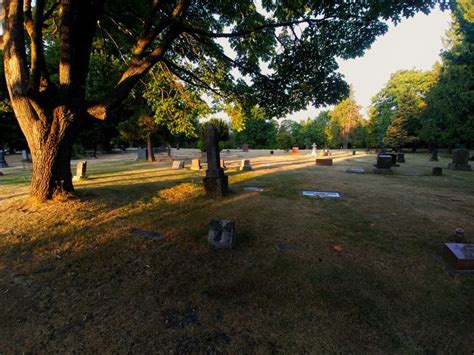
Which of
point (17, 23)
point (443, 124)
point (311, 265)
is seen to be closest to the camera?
point (311, 265)

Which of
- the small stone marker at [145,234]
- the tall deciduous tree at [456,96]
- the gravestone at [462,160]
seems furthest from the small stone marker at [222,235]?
the gravestone at [462,160]

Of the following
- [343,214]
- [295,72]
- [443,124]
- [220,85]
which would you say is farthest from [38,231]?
[443,124]

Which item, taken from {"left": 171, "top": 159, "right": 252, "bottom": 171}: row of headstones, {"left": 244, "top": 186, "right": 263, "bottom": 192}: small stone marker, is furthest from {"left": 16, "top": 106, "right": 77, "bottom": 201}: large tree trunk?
{"left": 171, "top": 159, "right": 252, "bottom": 171}: row of headstones

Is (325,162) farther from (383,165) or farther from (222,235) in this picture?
(222,235)

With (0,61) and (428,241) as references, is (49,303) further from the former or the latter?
(0,61)

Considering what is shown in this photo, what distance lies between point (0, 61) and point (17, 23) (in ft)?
87.4

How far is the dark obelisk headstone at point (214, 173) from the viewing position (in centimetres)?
690

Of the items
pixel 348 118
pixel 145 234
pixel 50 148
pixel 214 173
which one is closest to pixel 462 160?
pixel 214 173

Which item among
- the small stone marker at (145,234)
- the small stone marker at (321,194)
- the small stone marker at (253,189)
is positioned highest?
the small stone marker at (253,189)

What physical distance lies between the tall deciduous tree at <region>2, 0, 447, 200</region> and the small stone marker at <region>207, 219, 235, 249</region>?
12.8 feet

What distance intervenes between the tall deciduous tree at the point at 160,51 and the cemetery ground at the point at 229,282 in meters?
1.95

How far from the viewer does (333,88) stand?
6.68 m

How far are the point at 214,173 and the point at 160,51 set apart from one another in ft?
11.6

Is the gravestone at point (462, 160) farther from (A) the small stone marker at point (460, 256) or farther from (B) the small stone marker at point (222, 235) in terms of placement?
(B) the small stone marker at point (222, 235)
